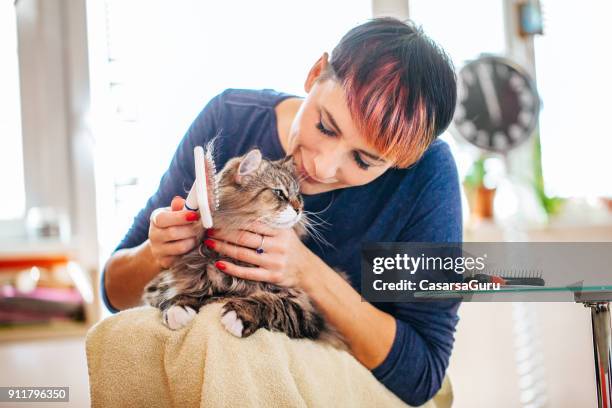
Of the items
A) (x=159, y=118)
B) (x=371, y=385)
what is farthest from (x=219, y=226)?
(x=371, y=385)

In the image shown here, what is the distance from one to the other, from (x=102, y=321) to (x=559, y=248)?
0.96 metres

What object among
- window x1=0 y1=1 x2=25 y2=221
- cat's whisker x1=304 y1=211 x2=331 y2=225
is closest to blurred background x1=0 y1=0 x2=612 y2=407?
window x1=0 y1=1 x2=25 y2=221

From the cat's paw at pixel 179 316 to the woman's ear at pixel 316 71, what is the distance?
46 cm

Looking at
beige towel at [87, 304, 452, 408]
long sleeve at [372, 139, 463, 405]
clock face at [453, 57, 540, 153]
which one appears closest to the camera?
beige towel at [87, 304, 452, 408]

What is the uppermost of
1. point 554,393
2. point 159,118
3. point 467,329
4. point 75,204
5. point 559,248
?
point 159,118

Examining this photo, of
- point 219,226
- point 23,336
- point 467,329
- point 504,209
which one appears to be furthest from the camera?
point 504,209

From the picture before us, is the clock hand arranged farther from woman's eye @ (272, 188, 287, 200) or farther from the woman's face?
woman's eye @ (272, 188, 287, 200)

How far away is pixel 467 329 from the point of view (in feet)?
4.49

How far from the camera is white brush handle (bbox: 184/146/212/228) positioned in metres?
1.12

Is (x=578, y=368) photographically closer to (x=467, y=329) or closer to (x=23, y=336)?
(x=467, y=329)

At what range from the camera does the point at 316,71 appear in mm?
1204

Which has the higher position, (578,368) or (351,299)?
(351,299)

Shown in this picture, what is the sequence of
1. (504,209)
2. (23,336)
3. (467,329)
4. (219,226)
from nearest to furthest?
1. (219,226)
2. (23,336)
3. (467,329)
4. (504,209)

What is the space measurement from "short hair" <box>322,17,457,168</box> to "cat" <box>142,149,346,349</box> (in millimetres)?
182
